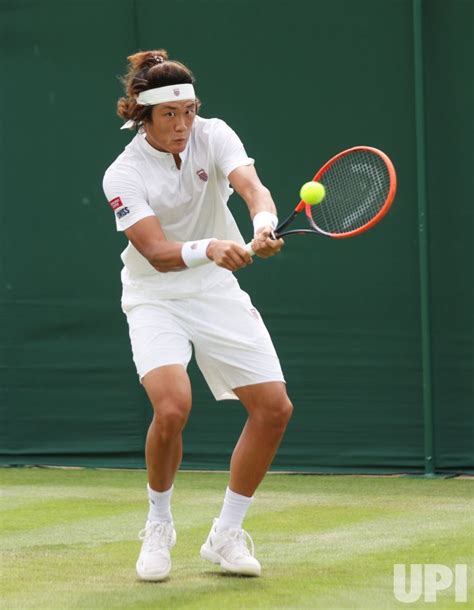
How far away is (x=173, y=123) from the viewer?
15.1ft

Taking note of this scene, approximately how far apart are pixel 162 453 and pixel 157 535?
28cm

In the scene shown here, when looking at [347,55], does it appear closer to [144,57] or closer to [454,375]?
[454,375]

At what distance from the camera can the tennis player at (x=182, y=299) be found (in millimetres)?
4480

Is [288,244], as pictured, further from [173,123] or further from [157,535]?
[157,535]

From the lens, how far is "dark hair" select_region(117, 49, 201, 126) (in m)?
4.62

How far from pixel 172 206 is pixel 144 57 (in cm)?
55

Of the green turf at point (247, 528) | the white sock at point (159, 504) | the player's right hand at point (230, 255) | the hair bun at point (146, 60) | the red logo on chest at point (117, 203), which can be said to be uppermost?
the hair bun at point (146, 60)

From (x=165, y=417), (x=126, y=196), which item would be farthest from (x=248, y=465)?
(x=126, y=196)

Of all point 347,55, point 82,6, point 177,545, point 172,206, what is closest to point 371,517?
point 177,545

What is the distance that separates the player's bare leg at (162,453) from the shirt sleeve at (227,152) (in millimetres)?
715

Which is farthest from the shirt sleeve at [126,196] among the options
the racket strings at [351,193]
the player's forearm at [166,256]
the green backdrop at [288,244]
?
the green backdrop at [288,244]

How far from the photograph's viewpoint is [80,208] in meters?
8.02

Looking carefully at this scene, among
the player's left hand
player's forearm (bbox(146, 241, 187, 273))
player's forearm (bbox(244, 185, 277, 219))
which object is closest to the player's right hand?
the player's left hand

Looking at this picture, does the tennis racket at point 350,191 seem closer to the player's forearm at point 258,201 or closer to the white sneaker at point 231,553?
the player's forearm at point 258,201
